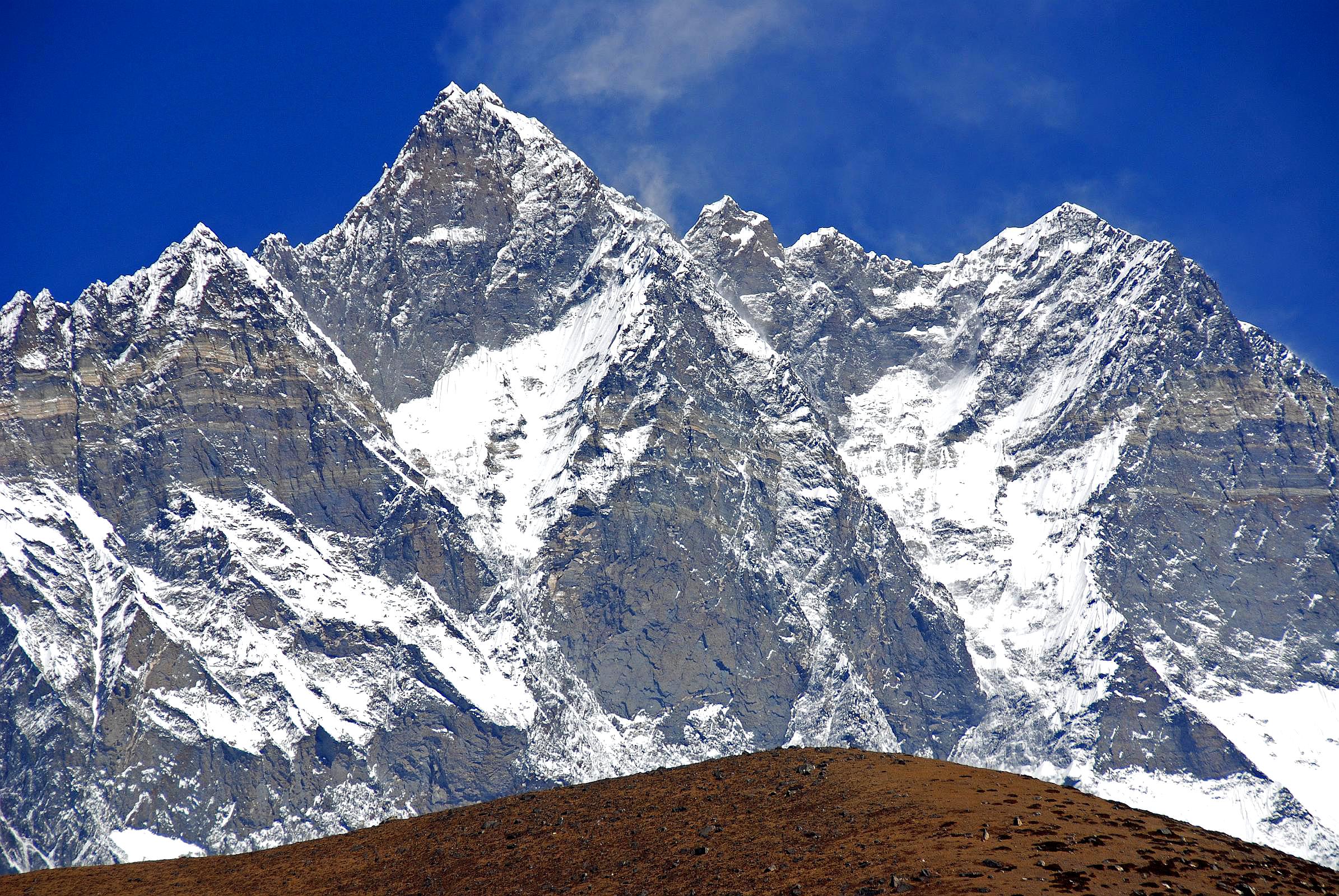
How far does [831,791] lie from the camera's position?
52375mm

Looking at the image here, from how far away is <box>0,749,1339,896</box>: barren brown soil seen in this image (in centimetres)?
4281

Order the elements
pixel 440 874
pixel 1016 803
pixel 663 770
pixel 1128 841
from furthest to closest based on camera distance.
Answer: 1. pixel 663 770
2. pixel 440 874
3. pixel 1016 803
4. pixel 1128 841

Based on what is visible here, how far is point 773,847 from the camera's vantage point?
48.2 metres

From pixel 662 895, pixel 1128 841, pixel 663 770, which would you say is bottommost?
pixel 662 895

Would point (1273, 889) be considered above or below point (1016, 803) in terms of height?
below

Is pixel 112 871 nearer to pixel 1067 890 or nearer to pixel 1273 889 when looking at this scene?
pixel 1067 890

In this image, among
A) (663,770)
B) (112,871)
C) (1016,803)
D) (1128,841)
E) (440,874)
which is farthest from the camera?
(663,770)

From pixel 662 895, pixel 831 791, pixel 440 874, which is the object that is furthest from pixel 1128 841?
pixel 440 874

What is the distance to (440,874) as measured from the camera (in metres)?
52.2

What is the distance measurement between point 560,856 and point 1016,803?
16985mm

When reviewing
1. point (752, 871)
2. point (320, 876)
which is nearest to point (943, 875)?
point (752, 871)

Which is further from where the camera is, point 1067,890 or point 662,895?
point 662,895

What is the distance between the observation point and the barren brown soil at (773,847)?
42812mm

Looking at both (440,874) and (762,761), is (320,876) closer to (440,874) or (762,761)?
(440,874)
